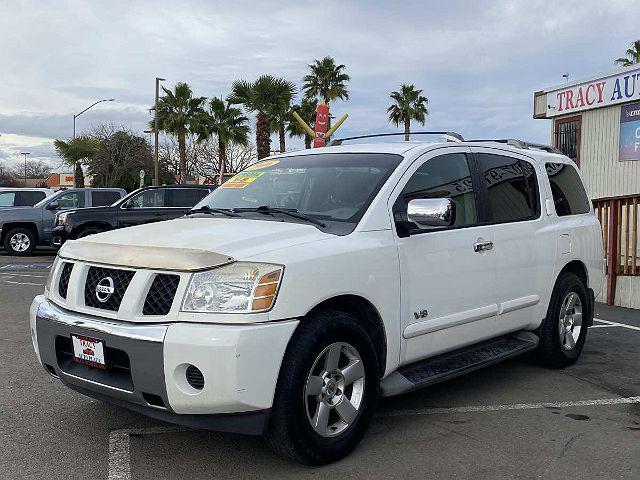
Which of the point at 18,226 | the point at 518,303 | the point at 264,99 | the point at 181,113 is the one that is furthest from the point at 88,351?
the point at 181,113

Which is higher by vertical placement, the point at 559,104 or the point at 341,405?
the point at 559,104

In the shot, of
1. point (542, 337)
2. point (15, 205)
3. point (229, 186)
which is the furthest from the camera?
point (15, 205)

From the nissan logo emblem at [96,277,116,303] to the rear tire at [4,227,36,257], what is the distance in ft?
49.3

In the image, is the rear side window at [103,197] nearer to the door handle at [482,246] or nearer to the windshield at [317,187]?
the windshield at [317,187]

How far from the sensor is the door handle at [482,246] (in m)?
4.72

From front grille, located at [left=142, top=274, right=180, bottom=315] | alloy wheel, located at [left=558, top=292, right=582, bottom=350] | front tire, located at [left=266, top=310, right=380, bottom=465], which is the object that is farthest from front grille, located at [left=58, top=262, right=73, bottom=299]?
alloy wheel, located at [left=558, top=292, right=582, bottom=350]

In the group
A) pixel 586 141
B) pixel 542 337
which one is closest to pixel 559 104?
pixel 586 141

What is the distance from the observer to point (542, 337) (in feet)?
18.5

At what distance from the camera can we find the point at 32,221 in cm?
1752

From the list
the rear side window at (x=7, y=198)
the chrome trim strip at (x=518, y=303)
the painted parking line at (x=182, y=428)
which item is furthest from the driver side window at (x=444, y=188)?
the rear side window at (x=7, y=198)

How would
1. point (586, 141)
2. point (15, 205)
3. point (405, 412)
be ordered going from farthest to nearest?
point (15, 205) < point (586, 141) < point (405, 412)

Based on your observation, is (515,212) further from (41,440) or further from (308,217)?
(41,440)

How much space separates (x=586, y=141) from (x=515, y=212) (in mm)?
11647

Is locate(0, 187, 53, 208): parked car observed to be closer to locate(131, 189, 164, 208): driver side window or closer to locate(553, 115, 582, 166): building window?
locate(131, 189, 164, 208): driver side window
